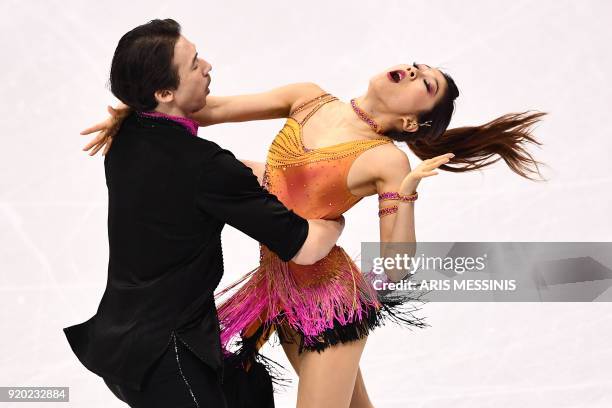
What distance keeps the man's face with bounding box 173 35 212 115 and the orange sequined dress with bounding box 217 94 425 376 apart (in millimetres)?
569

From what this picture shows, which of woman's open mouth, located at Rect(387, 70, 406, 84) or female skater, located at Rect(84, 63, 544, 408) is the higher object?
woman's open mouth, located at Rect(387, 70, 406, 84)

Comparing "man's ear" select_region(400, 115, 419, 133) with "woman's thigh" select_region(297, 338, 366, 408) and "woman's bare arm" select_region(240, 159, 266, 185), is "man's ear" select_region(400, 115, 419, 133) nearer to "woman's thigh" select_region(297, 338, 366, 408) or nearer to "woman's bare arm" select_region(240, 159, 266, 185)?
"woman's bare arm" select_region(240, 159, 266, 185)

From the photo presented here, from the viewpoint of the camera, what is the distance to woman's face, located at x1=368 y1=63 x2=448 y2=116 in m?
3.49

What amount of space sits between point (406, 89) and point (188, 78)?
882mm

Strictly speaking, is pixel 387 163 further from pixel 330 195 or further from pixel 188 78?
pixel 188 78

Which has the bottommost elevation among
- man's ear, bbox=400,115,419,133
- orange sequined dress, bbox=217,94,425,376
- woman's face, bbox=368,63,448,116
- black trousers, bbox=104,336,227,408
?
black trousers, bbox=104,336,227,408

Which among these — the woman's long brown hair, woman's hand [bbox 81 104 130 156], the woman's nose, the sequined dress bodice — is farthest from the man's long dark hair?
the woman's long brown hair

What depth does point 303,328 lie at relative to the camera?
3.45 metres

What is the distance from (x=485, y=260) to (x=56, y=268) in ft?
8.00

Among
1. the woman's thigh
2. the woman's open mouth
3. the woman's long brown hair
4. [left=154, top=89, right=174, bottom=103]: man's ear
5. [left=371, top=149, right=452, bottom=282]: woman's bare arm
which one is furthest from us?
the woman's long brown hair

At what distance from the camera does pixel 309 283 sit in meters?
3.50

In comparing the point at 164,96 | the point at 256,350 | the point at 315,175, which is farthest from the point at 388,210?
the point at 164,96

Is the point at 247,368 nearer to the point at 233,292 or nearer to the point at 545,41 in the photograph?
the point at 233,292

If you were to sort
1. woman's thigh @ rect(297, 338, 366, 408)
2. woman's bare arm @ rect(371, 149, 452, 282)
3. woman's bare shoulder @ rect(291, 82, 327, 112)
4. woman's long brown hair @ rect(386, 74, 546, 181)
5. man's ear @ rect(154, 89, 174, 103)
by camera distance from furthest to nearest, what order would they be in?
woman's long brown hair @ rect(386, 74, 546, 181)
woman's bare shoulder @ rect(291, 82, 327, 112)
woman's thigh @ rect(297, 338, 366, 408)
woman's bare arm @ rect(371, 149, 452, 282)
man's ear @ rect(154, 89, 174, 103)
